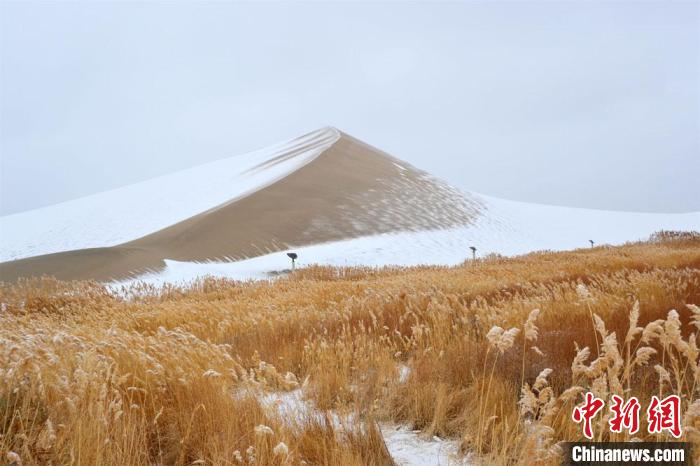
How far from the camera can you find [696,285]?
6.89 m

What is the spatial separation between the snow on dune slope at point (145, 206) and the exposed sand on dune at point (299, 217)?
8.65 feet

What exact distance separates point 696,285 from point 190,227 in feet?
90.9

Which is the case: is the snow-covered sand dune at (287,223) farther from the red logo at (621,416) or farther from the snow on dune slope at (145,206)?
the red logo at (621,416)

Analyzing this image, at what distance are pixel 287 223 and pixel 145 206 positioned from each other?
18.5 meters

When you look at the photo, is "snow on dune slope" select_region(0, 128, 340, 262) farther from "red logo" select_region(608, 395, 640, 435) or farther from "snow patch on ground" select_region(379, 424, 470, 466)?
"red logo" select_region(608, 395, 640, 435)

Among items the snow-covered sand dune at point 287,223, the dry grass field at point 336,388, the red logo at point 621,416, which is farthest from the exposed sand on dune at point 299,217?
the red logo at point 621,416

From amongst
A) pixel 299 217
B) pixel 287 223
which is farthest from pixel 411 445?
pixel 299 217

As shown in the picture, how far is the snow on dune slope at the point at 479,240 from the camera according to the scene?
76.4ft

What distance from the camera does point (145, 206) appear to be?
43656mm

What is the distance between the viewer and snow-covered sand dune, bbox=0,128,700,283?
23.7 meters

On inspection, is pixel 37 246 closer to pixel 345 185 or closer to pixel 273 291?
pixel 345 185

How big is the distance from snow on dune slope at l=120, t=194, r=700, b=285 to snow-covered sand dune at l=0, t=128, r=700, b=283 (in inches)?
5.0

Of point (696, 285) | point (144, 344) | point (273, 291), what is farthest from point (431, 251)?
point (144, 344)

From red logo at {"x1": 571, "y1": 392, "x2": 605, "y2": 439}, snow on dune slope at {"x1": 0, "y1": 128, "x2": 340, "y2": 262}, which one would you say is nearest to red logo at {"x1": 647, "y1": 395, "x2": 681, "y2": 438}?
red logo at {"x1": 571, "y1": 392, "x2": 605, "y2": 439}
